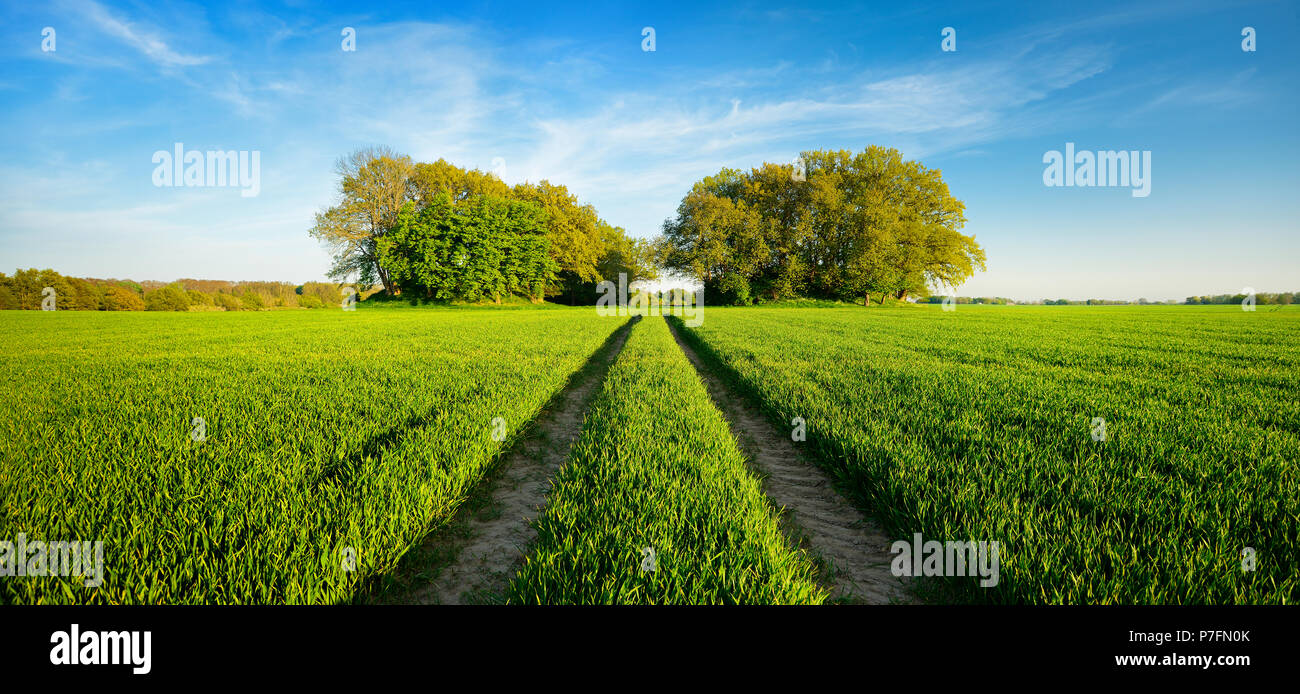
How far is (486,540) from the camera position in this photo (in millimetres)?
3305

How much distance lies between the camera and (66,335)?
1625cm

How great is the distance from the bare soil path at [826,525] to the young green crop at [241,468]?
9.17 ft

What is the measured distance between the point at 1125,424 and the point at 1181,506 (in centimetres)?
287

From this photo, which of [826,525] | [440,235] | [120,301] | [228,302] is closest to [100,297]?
[120,301]

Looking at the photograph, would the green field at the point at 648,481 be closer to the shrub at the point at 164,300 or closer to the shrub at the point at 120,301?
the shrub at the point at 164,300

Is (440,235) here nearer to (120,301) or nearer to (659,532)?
(120,301)

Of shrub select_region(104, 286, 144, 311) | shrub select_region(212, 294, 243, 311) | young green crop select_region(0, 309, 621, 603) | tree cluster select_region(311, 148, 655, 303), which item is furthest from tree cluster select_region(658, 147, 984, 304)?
shrub select_region(104, 286, 144, 311)

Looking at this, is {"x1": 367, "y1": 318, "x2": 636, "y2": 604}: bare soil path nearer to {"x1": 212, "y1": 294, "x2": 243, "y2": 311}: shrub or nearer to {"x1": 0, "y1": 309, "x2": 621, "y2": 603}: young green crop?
{"x1": 0, "y1": 309, "x2": 621, "y2": 603}: young green crop

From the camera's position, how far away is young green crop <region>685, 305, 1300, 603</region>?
92.6 inches

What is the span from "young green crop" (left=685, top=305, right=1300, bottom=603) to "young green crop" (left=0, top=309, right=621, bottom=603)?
11.9 ft

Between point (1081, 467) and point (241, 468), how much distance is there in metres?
7.25

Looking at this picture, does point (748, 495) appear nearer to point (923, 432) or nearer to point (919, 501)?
point (919, 501)

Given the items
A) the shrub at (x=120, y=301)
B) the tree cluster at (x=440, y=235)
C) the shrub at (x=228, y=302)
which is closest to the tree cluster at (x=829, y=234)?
the tree cluster at (x=440, y=235)
